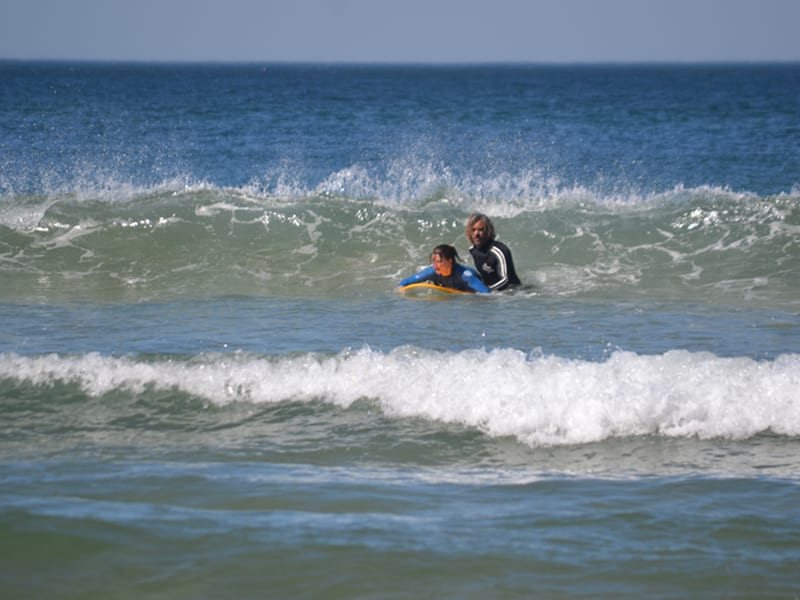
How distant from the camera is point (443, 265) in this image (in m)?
11.5

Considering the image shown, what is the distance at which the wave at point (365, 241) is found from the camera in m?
12.9

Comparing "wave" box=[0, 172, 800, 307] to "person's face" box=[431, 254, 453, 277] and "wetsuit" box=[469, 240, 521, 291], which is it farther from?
"person's face" box=[431, 254, 453, 277]

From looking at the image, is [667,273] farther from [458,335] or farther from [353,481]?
[353,481]

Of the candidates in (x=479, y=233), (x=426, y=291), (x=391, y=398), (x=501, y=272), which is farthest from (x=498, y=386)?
(x=479, y=233)

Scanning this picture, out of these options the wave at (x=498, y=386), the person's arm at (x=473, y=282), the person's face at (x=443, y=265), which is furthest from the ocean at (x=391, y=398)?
the person's face at (x=443, y=265)

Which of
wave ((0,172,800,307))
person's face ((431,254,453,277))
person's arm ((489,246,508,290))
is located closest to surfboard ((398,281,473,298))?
person's face ((431,254,453,277))

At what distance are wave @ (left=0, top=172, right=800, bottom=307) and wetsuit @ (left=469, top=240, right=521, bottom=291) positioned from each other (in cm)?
54

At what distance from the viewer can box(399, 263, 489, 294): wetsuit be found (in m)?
11.5

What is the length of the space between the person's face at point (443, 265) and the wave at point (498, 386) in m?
3.17

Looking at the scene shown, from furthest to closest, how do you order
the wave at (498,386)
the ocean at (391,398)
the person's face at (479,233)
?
the person's face at (479,233) < the wave at (498,386) < the ocean at (391,398)

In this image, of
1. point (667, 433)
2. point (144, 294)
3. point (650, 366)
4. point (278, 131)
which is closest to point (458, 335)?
point (650, 366)

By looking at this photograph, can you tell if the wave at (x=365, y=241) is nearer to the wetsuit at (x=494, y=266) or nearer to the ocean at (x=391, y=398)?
the ocean at (x=391, y=398)

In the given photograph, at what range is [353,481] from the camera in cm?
575

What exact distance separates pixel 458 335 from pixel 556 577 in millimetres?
4874
